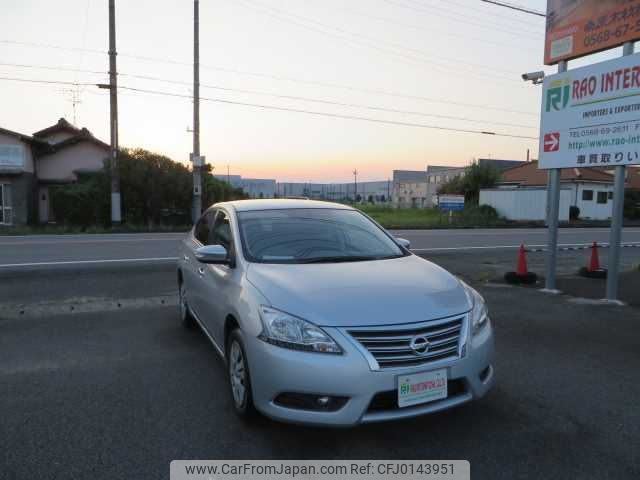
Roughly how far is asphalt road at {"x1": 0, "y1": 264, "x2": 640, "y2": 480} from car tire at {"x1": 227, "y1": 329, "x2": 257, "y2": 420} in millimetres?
122

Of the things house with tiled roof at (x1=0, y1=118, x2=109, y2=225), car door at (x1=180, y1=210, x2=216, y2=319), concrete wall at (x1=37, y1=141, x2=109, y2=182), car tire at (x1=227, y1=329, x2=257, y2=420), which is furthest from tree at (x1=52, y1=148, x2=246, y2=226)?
car tire at (x1=227, y1=329, x2=257, y2=420)

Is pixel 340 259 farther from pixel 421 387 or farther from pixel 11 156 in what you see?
pixel 11 156

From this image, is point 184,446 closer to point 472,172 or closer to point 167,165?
point 167,165

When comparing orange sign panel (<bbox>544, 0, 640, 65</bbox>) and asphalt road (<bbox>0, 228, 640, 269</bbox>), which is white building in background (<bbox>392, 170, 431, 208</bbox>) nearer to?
asphalt road (<bbox>0, 228, 640, 269</bbox>)

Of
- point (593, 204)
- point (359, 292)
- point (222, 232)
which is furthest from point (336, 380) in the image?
point (593, 204)

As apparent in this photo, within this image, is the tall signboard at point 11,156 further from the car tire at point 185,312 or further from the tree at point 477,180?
the tree at point 477,180

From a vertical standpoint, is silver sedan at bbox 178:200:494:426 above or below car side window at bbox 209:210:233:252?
below

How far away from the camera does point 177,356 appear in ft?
15.7

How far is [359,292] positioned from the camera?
3.19m

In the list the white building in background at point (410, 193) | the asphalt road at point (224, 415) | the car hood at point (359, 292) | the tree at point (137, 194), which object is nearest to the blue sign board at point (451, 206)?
the tree at point (137, 194)

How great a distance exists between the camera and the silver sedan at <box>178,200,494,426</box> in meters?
2.83

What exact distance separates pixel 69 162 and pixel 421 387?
31301mm

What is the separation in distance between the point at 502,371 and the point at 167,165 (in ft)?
74.1

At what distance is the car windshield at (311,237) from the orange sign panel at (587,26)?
5.33 meters
